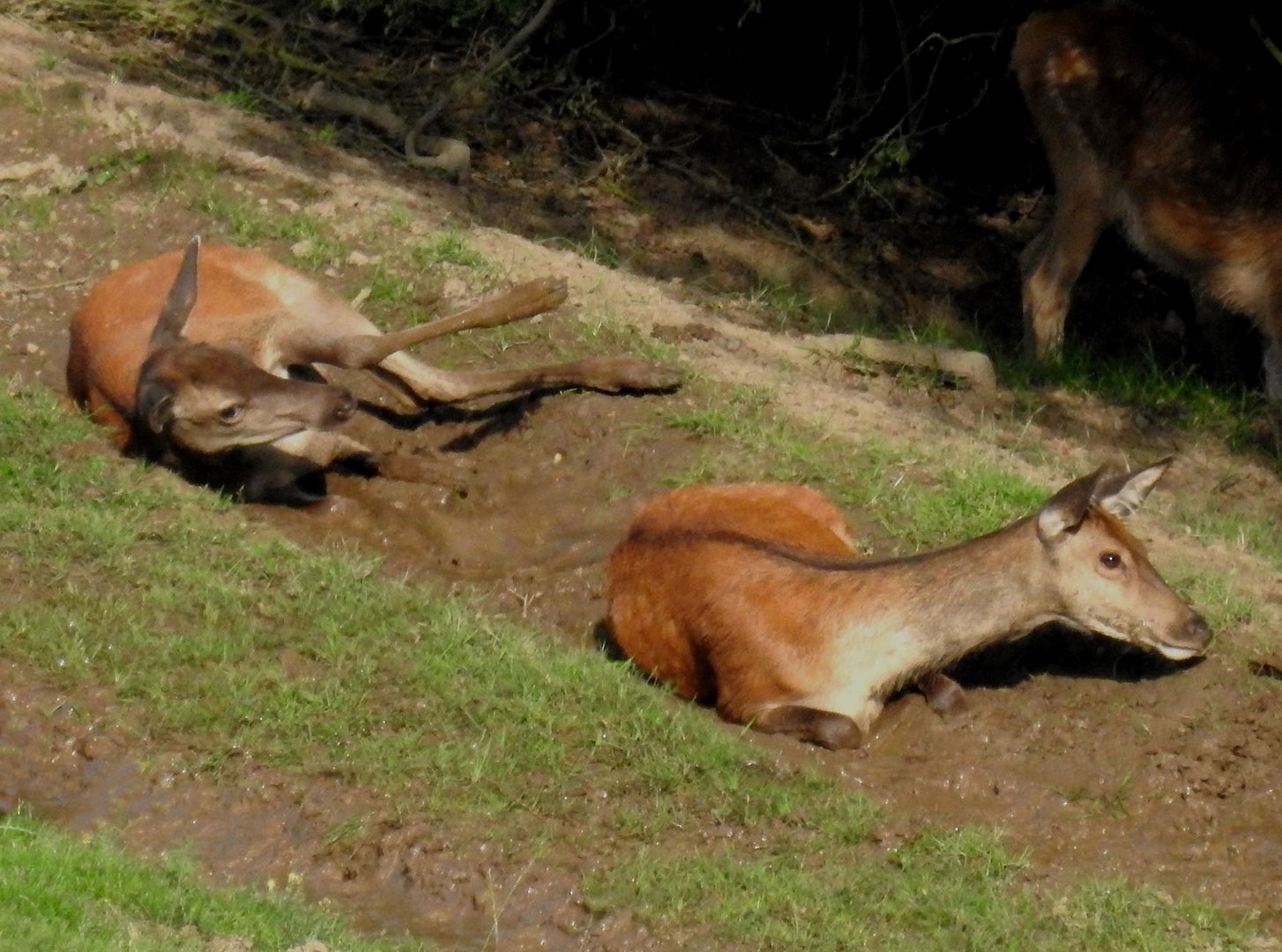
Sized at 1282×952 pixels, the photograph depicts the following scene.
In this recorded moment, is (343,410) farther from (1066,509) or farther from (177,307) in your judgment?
(1066,509)

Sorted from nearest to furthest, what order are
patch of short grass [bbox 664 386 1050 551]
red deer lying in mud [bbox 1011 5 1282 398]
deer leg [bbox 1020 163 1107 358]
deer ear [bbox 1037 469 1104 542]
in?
deer ear [bbox 1037 469 1104 542]
patch of short grass [bbox 664 386 1050 551]
red deer lying in mud [bbox 1011 5 1282 398]
deer leg [bbox 1020 163 1107 358]

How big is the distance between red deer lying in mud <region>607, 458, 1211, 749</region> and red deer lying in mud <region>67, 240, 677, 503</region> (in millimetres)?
1947

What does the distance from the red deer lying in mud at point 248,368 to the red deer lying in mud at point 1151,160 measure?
11.7 ft

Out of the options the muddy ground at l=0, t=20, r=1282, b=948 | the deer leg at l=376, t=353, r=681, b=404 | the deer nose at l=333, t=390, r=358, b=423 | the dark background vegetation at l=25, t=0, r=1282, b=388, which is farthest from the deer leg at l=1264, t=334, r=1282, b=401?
the deer nose at l=333, t=390, r=358, b=423

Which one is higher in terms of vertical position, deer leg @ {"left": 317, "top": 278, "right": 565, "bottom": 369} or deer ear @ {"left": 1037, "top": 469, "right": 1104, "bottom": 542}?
deer ear @ {"left": 1037, "top": 469, "right": 1104, "bottom": 542}

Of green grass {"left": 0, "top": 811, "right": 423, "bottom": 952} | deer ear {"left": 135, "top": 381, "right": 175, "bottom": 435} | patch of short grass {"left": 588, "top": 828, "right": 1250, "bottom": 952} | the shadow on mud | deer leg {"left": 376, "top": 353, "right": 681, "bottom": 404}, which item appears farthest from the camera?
deer leg {"left": 376, "top": 353, "right": 681, "bottom": 404}

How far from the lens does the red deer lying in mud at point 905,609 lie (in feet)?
22.0

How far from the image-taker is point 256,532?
7.75 m

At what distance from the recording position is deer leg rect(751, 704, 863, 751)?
6531mm

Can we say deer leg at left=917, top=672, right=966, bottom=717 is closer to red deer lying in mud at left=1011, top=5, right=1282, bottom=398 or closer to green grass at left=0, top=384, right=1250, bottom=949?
green grass at left=0, top=384, right=1250, bottom=949

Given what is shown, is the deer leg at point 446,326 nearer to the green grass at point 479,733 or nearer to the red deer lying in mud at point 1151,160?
the green grass at point 479,733

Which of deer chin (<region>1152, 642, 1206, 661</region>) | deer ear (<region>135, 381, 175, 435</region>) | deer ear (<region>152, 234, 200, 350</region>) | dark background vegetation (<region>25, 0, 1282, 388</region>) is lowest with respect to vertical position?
dark background vegetation (<region>25, 0, 1282, 388</region>)

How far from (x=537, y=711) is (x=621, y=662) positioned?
581 millimetres

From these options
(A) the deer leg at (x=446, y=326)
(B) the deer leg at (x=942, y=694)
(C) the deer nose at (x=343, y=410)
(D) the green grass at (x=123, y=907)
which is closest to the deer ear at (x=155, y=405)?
(C) the deer nose at (x=343, y=410)
